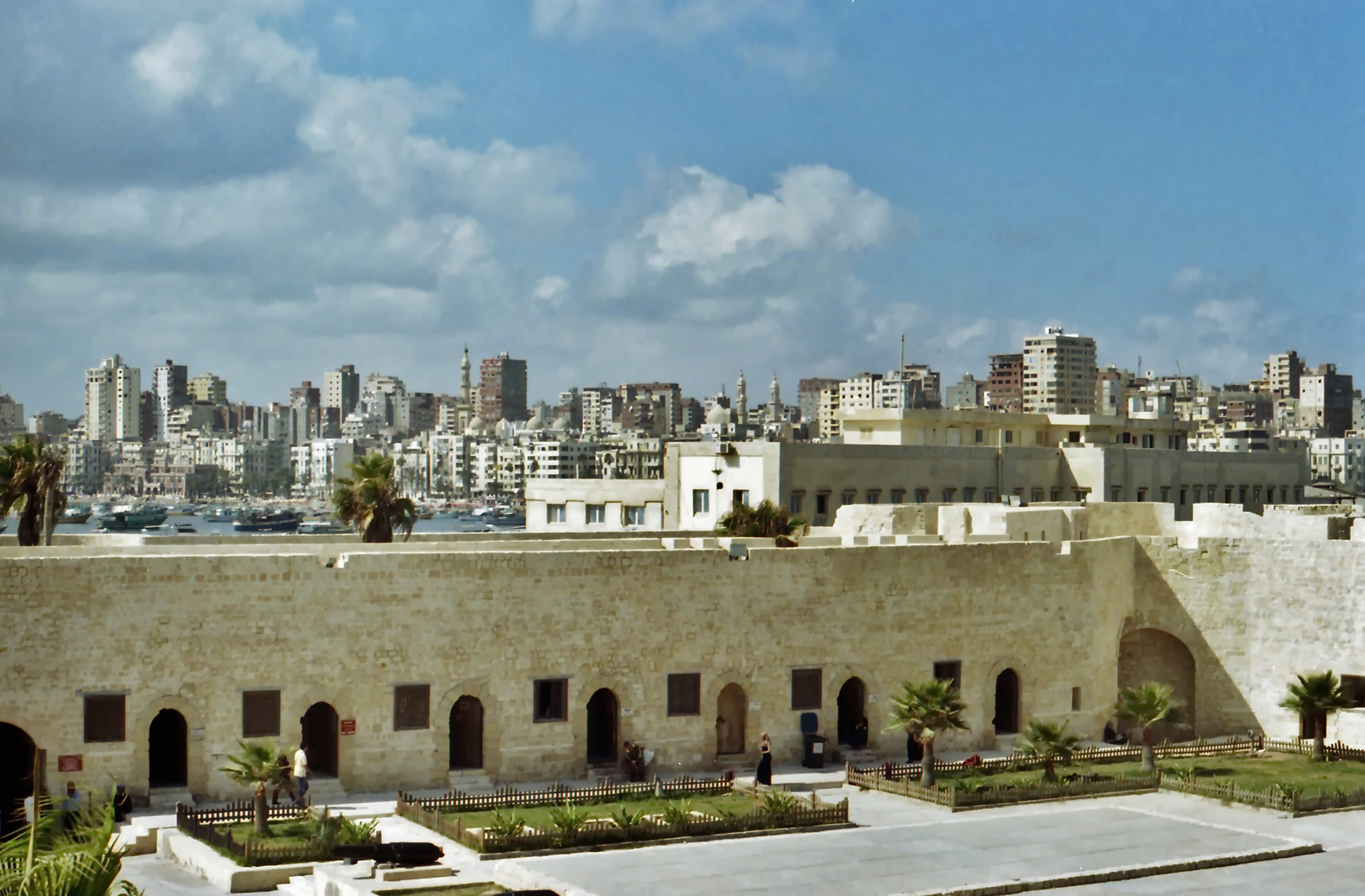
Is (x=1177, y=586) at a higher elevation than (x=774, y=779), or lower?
higher

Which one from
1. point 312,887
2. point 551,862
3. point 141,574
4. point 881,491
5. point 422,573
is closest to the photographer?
point 312,887

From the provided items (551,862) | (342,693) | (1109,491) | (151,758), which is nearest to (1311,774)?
(551,862)

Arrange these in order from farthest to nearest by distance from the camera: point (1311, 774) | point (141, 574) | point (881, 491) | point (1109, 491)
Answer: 1. point (1109, 491)
2. point (881, 491)
3. point (1311, 774)
4. point (141, 574)

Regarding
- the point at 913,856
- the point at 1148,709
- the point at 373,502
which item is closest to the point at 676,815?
the point at 913,856

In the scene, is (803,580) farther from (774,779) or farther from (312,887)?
(312,887)

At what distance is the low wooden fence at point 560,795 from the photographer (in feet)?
76.6

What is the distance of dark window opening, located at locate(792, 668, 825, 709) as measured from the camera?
91.7 ft

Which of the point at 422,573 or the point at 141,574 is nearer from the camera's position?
the point at 141,574

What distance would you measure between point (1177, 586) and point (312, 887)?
19234 mm

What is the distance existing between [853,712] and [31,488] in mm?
14142

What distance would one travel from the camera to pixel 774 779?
26.5m

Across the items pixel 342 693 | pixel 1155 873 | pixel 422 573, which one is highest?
pixel 422 573

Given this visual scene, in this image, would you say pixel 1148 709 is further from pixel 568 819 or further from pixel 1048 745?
pixel 568 819

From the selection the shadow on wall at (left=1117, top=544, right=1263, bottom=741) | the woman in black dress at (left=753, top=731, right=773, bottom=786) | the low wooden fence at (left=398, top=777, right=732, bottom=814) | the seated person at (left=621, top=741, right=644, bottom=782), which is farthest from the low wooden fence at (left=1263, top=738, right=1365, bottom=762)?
the seated person at (left=621, top=741, right=644, bottom=782)
